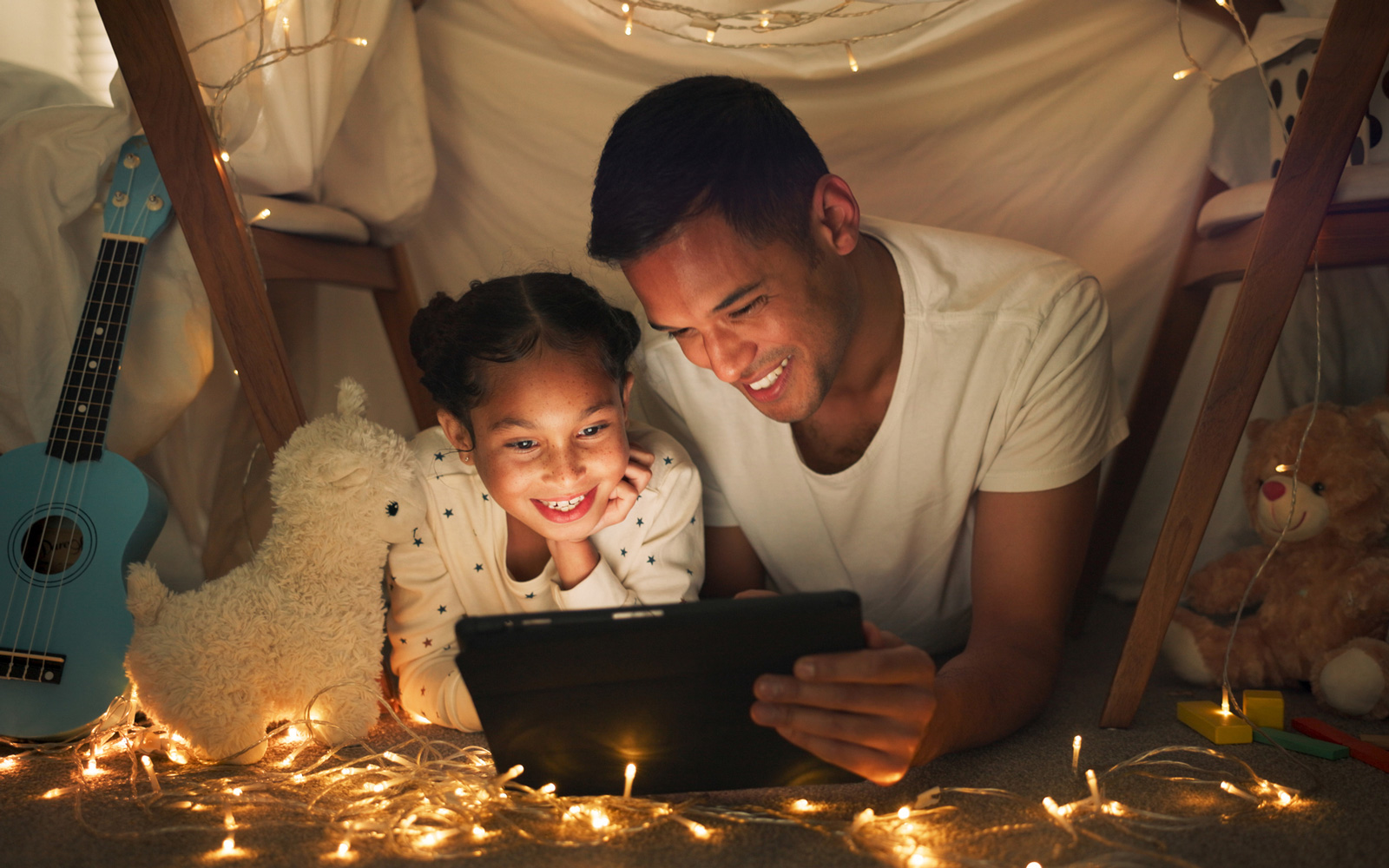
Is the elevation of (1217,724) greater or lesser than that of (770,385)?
lesser

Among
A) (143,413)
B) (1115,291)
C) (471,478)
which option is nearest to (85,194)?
(143,413)

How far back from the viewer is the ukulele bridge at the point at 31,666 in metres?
0.86

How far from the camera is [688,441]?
1.15 m

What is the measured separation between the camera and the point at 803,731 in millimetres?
667

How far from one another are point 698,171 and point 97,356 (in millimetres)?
698

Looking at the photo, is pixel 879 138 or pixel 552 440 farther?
pixel 879 138

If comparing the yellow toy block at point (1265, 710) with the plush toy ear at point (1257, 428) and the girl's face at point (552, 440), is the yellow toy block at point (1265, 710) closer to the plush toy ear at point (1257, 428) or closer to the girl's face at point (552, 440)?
the plush toy ear at point (1257, 428)

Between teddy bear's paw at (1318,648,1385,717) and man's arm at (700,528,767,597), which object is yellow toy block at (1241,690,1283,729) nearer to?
teddy bear's paw at (1318,648,1385,717)

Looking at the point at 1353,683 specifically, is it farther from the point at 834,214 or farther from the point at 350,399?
the point at 350,399

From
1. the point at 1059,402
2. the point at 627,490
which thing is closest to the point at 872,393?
the point at 1059,402

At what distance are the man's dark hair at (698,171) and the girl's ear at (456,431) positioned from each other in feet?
0.82

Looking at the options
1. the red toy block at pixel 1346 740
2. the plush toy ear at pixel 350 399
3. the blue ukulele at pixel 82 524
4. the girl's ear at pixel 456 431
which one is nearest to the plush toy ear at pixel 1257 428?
the red toy block at pixel 1346 740

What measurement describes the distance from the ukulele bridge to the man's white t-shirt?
2.34 feet

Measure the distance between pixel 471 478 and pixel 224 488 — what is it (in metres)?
0.45
